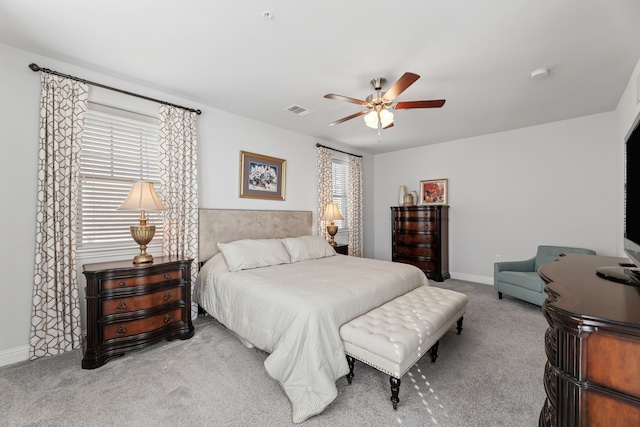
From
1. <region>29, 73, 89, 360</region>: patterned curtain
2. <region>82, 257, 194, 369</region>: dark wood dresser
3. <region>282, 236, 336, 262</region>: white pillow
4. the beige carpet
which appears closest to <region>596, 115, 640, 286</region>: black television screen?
the beige carpet

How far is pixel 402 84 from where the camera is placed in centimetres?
240

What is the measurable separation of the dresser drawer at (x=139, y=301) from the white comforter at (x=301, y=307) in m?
0.41

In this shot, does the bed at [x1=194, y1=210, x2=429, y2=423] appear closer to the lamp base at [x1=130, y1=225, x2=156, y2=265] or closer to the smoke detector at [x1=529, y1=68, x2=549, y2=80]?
the lamp base at [x1=130, y1=225, x2=156, y2=265]

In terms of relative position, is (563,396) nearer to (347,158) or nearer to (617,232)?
(617,232)

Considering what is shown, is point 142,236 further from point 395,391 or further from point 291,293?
point 395,391

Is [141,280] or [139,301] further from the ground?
[141,280]

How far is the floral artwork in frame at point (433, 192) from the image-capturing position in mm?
5594

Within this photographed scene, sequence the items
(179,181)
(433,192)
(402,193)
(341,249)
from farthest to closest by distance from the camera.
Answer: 1. (402,193)
2. (433,192)
3. (341,249)
4. (179,181)

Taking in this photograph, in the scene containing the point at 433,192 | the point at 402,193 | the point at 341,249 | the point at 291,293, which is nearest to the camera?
the point at 291,293

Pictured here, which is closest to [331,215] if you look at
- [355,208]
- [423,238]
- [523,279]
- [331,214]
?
[331,214]

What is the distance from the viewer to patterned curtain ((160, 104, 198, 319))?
327cm

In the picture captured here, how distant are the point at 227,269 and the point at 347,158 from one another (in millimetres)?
3706

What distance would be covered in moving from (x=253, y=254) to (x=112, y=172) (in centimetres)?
177

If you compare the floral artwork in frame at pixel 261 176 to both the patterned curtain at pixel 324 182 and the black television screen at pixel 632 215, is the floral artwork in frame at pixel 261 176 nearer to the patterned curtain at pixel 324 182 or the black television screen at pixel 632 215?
the patterned curtain at pixel 324 182
